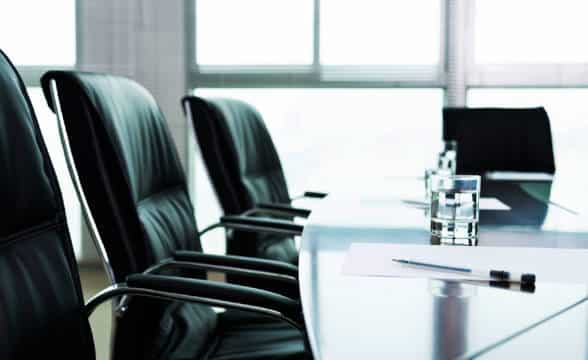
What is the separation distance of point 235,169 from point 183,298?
1.11m

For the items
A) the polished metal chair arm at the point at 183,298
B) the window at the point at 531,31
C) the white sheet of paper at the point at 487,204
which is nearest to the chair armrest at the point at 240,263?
the polished metal chair arm at the point at 183,298

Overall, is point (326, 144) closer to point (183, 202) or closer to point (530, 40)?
point (530, 40)

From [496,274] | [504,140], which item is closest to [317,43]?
[504,140]

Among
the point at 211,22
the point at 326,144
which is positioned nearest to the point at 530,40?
the point at 326,144

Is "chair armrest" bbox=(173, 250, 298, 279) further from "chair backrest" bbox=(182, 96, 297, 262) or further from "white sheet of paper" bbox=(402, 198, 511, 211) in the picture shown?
"chair backrest" bbox=(182, 96, 297, 262)

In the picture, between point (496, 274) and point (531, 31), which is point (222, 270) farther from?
point (531, 31)

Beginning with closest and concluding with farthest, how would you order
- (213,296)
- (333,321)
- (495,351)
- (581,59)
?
(495,351), (333,321), (213,296), (581,59)

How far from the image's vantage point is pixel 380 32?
4.19 metres

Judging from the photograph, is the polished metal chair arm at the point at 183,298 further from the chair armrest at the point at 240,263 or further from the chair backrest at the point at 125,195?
the chair armrest at the point at 240,263

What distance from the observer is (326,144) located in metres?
4.28

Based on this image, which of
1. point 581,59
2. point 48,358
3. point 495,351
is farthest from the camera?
point 581,59

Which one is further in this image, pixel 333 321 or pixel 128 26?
pixel 128 26

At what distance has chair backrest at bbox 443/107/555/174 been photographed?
3.26 meters

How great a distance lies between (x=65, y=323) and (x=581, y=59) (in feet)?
12.0
